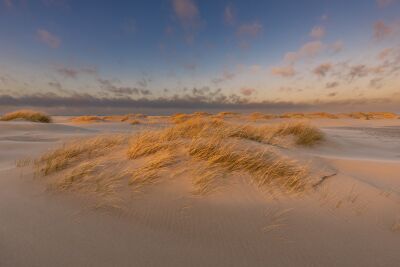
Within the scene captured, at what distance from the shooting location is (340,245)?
1720 millimetres

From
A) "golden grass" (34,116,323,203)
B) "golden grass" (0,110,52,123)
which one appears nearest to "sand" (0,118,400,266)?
"golden grass" (34,116,323,203)

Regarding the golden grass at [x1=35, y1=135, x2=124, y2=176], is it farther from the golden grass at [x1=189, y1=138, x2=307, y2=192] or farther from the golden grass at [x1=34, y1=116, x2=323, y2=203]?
the golden grass at [x1=189, y1=138, x2=307, y2=192]

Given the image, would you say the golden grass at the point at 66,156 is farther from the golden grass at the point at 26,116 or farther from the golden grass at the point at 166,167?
the golden grass at the point at 26,116

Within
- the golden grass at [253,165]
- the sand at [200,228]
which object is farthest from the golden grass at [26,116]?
the golden grass at [253,165]

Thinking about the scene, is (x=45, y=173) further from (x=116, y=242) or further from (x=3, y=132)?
(x=3, y=132)

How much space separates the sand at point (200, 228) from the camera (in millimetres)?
1487

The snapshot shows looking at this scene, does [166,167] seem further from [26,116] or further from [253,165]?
[26,116]

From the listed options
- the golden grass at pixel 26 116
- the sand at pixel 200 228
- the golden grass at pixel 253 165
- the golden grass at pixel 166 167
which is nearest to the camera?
the sand at pixel 200 228

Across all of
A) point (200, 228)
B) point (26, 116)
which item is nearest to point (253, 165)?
point (200, 228)

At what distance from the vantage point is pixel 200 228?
1.79 metres

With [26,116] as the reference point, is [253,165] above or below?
above

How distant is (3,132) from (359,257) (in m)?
10.4

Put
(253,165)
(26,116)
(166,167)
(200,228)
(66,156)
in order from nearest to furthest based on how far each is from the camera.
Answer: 1. (200,228)
2. (166,167)
3. (253,165)
4. (66,156)
5. (26,116)

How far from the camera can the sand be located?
4.88 ft
